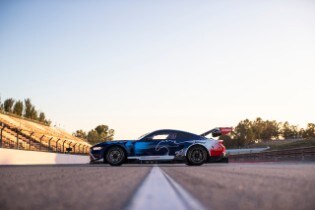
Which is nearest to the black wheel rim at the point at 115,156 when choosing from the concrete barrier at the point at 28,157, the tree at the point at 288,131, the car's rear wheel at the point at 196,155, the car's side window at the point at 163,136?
the car's side window at the point at 163,136

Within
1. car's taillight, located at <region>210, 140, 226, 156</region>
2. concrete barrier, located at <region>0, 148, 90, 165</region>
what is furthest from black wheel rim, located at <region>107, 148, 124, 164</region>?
concrete barrier, located at <region>0, 148, 90, 165</region>

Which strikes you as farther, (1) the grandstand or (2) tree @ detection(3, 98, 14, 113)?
(2) tree @ detection(3, 98, 14, 113)

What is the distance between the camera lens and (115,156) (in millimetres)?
12961

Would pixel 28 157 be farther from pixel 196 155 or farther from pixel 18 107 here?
pixel 18 107

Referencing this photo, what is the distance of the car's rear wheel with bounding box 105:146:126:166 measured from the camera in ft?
42.4

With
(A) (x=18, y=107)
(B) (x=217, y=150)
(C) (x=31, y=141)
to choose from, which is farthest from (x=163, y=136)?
(A) (x=18, y=107)

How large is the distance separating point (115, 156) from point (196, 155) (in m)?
2.82

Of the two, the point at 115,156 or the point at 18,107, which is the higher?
the point at 18,107

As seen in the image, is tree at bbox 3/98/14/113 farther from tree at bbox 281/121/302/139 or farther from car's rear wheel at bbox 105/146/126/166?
tree at bbox 281/121/302/139

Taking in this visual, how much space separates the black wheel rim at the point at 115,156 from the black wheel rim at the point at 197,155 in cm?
243

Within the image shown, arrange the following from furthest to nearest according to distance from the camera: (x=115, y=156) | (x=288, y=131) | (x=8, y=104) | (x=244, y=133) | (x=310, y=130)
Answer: (x=288, y=131)
(x=244, y=133)
(x=310, y=130)
(x=8, y=104)
(x=115, y=156)

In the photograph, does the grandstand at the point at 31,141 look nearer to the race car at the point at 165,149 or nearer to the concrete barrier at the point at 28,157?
the concrete barrier at the point at 28,157

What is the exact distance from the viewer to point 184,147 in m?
12.8

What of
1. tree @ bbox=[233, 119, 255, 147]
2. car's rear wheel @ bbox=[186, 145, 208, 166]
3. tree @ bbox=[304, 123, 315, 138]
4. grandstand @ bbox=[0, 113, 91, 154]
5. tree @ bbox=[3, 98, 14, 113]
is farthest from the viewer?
tree @ bbox=[233, 119, 255, 147]
